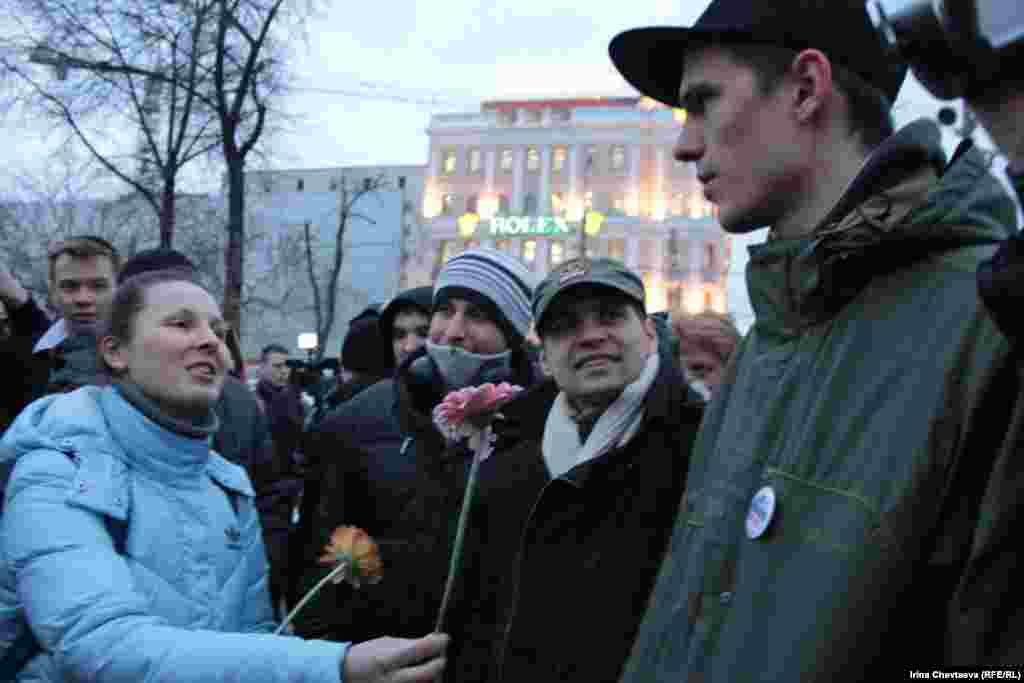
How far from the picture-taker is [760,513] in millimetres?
1421

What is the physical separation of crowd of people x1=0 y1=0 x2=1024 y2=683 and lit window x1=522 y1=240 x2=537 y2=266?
69402 millimetres

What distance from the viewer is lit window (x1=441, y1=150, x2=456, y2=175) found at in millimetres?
78250

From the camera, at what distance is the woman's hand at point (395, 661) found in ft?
6.59

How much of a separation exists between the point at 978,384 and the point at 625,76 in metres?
1.20

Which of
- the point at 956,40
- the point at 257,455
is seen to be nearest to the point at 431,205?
the point at 257,455

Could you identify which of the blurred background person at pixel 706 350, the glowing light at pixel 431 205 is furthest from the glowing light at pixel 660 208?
the blurred background person at pixel 706 350

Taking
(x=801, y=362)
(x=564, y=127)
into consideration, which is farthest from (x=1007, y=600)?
(x=564, y=127)

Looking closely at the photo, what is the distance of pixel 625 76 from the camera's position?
85.7 inches

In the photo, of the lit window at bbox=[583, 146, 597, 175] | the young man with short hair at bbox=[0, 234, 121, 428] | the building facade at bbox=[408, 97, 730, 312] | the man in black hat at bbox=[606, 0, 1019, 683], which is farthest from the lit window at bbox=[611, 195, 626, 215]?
the man in black hat at bbox=[606, 0, 1019, 683]

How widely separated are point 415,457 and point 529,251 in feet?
232

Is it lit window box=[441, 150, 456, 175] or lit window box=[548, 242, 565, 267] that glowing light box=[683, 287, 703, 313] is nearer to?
lit window box=[548, 242, 565, 267]

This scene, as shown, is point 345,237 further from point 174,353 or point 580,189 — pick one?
point 174,353

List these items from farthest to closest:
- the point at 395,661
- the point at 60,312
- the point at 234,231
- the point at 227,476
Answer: the point at 234,231 < the point at 60,312 < the point at 227,476 < the point at 395,661

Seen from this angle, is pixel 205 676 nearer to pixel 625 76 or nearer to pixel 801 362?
pixel 801 362
